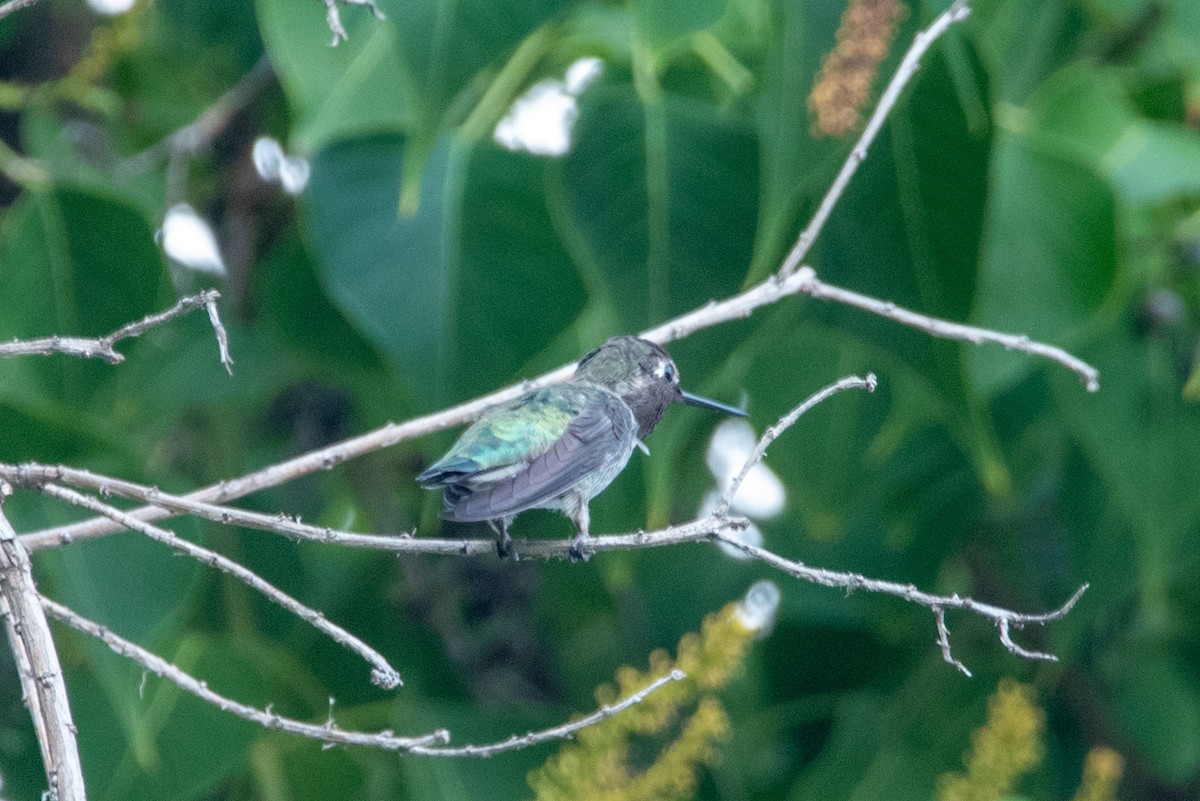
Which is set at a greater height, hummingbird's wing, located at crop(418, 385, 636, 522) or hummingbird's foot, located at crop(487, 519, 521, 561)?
hummingbird's wing, located at crop(418, 385, 636, 522)

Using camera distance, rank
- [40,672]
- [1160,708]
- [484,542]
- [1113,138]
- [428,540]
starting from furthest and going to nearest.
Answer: [1160,708] < [1113,138] < [484,542] < [428,540] < [40,672]

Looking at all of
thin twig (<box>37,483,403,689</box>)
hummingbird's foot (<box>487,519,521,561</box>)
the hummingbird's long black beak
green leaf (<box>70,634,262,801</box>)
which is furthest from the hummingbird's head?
green leaf (<box>70,634,262,801</box>)

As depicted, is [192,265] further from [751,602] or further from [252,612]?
[751,602]

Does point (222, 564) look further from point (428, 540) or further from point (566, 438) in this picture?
point (566, 438)

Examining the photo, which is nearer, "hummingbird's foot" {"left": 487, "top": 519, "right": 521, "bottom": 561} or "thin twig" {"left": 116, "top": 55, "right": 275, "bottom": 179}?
"hummingbird's foot" {"left": 487, "top": 519, "right": 521, "bottom": 561}

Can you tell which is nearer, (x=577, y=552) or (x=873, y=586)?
(x=873, y=586)

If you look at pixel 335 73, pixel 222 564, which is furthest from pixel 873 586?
pixel 335 73

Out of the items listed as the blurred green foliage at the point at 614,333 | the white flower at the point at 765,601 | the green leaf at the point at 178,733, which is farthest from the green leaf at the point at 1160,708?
A: the green leaf at the point at 178,733

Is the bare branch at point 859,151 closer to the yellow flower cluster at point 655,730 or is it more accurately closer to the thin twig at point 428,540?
the thin twig at point 428,540

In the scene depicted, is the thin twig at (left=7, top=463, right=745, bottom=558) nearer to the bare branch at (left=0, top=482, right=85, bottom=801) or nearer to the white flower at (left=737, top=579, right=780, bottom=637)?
the bare branch at (left=0, top=482, right=85, bottom=801)
